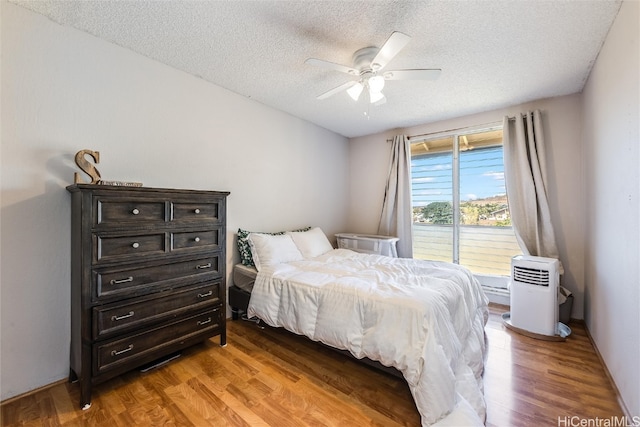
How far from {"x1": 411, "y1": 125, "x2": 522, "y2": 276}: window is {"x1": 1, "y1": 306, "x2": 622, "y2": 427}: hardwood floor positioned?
1436 mm

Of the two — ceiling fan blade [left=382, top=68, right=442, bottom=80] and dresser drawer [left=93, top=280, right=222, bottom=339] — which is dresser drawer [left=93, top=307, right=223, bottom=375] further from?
ceiling fan blade [left=382, top=68, right=442, bottom=80]

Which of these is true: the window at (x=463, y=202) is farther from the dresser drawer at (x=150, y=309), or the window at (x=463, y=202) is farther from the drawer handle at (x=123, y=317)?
the drawer handle at (x=123, y=317)

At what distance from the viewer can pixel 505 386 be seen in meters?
1.75

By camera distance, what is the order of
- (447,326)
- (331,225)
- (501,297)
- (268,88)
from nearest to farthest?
(447,326) → (268,88) → (501,297) → (331,225)

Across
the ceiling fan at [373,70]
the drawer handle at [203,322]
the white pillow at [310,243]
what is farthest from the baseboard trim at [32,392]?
the ceiling fan at [373,70]

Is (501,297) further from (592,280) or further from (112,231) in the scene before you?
(112,231)

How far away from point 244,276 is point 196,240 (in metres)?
0.75

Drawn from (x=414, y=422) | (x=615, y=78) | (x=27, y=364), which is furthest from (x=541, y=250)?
(x=27, y=364)

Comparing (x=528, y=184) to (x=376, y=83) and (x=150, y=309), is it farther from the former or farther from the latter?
(x=150, y=309)

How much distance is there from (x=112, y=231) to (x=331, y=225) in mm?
3031

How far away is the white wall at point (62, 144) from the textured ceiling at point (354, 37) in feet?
0.51

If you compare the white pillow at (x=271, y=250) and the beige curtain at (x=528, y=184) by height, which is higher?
the beige curtain at (x=528, y=184)

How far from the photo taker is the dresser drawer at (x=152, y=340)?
160cm

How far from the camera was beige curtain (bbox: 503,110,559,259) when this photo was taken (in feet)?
9.50
